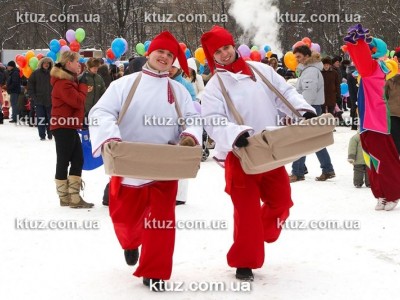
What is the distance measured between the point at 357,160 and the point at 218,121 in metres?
→ 4.59

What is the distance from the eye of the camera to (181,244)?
6.29m

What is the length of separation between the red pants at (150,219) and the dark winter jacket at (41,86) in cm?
1102

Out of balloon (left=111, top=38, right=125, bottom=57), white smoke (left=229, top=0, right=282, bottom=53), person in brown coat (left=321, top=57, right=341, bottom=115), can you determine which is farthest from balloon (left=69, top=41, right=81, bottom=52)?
white smoke (left=229, top=0, right=282, bottom=53)

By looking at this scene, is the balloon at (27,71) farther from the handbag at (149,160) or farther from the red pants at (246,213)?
the handbag at (149,160)

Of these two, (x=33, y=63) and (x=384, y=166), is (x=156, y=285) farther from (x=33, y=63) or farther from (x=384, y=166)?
(x=33, y=63)

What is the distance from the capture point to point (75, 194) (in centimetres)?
827

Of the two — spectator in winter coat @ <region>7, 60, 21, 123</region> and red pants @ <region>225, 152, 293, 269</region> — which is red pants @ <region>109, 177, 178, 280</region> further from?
spectator in winter coat @ <region>7, 60, 21, 123</region>

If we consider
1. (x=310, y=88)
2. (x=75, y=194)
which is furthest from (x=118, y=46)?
(x=75, y=194)

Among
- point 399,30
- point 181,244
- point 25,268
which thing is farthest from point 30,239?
point 399,30

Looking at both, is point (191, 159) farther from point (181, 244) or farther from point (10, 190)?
point (10, 190)

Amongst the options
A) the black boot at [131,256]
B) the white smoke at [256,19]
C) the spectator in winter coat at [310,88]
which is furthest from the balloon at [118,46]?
the white smoke at [256,19]

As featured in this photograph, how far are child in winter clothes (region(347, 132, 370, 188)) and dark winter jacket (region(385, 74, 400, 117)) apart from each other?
0.79 metres

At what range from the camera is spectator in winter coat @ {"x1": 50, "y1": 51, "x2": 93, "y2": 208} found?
26.5 feet

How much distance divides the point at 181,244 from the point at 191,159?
5.73 ft
